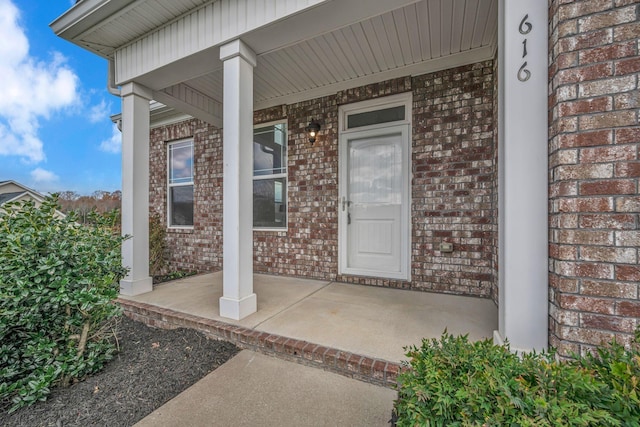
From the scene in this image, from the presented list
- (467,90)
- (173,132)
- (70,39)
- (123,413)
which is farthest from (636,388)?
(173,132)

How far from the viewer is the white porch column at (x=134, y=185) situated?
3.15m

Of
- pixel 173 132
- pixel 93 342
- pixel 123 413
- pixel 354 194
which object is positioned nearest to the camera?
pixel 123 413

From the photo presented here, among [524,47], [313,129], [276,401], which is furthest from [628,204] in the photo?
[313,129]

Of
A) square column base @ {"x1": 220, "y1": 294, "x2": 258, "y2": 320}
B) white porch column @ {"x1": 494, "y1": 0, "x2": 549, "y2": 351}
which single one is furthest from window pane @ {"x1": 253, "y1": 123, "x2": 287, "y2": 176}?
white porch column @ {"x1": 494, "y1": 0, "x2": 549, "y2": 351}

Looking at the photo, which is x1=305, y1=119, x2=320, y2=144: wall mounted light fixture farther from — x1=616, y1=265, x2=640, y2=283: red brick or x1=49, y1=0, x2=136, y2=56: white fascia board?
x1=616, y1=265, x2=640, y2=283: red brick

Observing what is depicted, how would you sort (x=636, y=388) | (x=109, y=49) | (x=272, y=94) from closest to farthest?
(x=636, y=388) → (x=109, y=49) → (x=272, y=94)

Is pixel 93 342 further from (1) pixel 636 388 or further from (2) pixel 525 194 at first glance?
(2) pixel 525 194

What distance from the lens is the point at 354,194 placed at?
3.72 meters

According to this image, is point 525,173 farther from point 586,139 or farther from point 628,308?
point 628,308

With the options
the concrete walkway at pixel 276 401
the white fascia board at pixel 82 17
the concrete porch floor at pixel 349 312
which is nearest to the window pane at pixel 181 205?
the concrete porch floor at pixel 349 312

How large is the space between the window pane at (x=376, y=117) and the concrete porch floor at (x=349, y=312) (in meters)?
2.16

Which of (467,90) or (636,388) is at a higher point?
(467,90)

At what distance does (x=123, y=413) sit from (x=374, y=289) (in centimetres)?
258

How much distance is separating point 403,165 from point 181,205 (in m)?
4.25
